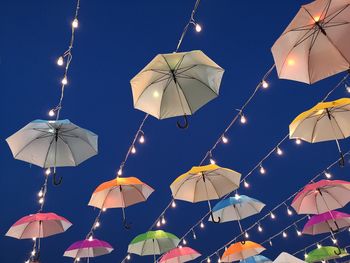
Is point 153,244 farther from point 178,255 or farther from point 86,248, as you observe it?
point 86,248

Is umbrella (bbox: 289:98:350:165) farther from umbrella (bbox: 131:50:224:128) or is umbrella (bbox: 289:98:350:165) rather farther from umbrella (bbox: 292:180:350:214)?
umbrella (bbox: 131:50:224:128)

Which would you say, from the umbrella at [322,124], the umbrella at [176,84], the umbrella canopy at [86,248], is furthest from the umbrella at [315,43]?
the umbrella canopy at [86,248]

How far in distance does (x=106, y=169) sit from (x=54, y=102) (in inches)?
151

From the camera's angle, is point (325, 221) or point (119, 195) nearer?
point (119, 195)

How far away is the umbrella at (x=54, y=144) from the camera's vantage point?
14.0 ft

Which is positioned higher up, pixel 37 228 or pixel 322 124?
pixel 322 124

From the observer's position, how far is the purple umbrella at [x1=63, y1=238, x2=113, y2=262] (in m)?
7.62

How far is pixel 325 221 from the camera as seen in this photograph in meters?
8.24

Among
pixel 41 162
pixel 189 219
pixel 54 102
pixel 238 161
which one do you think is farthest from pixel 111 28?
pixel 189 219

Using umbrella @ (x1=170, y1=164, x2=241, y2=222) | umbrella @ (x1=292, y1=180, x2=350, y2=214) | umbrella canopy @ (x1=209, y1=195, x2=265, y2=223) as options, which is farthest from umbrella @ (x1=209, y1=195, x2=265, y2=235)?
umbrella @ (x1=170, y1=164, x2=241, y2=222)

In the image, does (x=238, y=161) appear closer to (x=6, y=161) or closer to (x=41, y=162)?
(x=6, y=161)

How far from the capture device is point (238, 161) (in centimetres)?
1176

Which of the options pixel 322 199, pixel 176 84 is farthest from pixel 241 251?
pixel 176 84

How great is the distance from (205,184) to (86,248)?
3.94 metres
